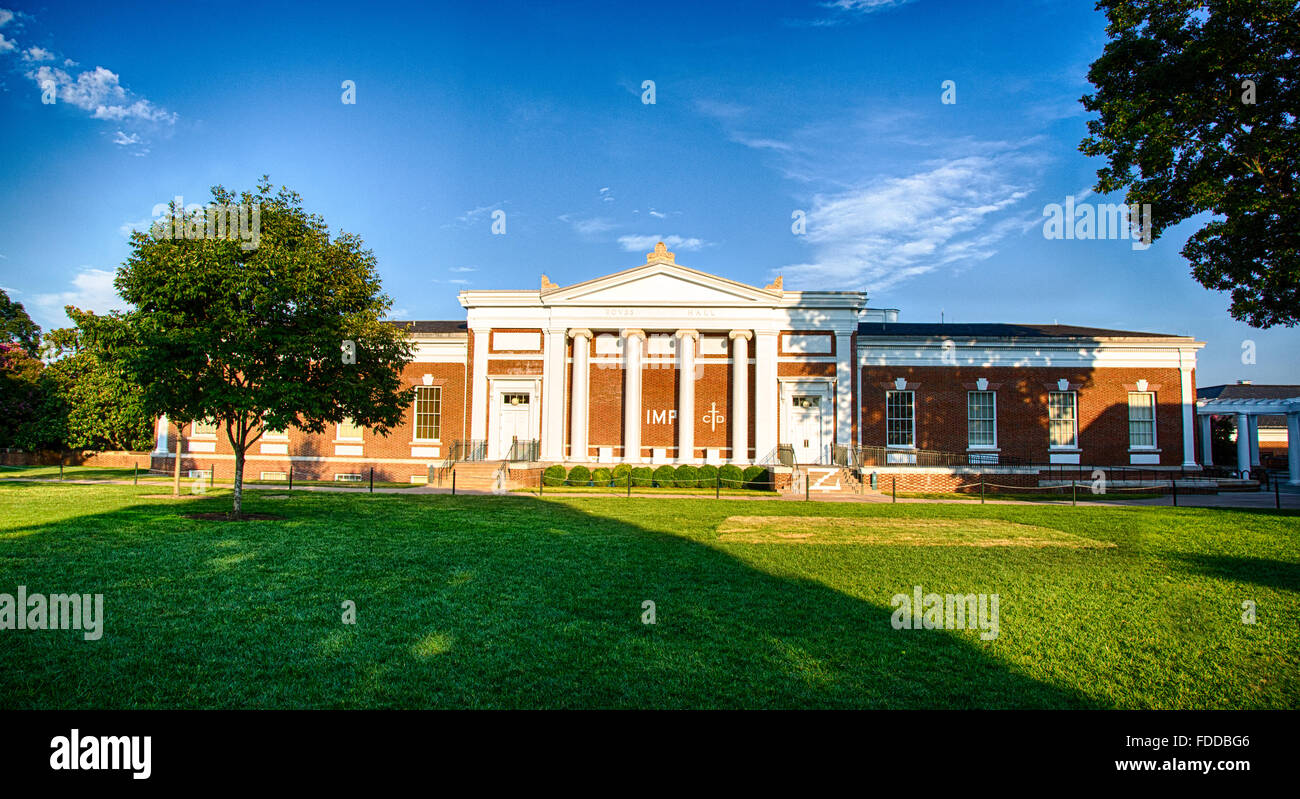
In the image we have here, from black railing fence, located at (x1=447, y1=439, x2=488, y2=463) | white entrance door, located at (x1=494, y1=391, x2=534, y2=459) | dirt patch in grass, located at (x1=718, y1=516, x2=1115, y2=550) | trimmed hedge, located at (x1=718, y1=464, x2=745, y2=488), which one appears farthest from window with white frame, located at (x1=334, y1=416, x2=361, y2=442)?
dirt patch in grass, located at (x1=718, y1=516, x2=1115, y2=550)

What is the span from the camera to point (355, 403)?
1504 centimetres

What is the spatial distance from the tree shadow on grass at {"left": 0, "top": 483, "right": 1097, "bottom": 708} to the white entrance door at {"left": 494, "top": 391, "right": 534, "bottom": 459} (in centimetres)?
1860

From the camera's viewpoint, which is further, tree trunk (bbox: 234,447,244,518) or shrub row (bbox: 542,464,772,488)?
shrub row (bbox: 542,464,772,488)

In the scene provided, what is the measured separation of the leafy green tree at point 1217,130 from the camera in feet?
51.3

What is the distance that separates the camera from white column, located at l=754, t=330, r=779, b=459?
28.4 metres

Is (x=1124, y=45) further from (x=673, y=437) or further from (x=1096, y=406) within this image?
(x=673, y=437)

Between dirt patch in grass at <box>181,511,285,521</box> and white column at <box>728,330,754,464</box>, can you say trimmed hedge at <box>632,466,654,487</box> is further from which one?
dirt patch in grass at <box>181,511,285,521</box>

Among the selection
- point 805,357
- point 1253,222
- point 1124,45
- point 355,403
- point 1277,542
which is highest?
point 1124,45

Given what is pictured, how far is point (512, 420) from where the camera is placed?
30203 mm

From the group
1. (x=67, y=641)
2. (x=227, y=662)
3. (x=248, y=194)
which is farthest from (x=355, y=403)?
(x=227, y=662)

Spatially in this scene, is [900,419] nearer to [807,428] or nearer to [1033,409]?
[807,428]

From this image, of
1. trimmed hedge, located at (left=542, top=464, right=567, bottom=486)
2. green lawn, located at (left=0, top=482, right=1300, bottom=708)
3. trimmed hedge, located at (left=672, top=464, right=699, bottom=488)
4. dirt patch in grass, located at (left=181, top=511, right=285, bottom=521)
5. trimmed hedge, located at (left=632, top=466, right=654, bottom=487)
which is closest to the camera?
green lawn, located at (left=0, top=482, right=1300, bottom=708)

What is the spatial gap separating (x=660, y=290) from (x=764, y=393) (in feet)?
21.4
